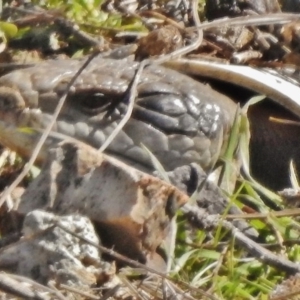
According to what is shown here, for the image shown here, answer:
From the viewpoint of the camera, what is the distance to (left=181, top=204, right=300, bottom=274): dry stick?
2852 mm

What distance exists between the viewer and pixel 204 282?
2869 mm

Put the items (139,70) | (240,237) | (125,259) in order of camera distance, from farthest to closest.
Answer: (139,70) < (240,237) < (125,259)

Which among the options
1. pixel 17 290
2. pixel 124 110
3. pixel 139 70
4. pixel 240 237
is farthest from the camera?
pixel 139 70

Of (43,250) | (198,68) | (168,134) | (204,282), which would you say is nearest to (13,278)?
(43,250)

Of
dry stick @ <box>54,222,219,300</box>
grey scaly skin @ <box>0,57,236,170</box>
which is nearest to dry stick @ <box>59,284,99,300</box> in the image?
dry stick @ <box>54,222,219,300</box>

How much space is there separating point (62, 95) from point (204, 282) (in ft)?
2.82

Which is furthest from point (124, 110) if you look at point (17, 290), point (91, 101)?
point (17, 290)

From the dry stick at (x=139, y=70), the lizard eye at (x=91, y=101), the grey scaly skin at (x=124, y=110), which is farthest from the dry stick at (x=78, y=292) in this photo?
the lizard eye at (x=91, y=101)

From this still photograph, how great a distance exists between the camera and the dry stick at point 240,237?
2852 millimetres

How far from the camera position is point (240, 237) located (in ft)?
9.74

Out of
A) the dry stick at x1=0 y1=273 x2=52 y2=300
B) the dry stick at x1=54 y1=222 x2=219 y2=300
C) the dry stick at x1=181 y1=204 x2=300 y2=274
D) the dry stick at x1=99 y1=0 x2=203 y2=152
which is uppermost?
the dry stick at x1=0 y1=273 x2=52 y2=300

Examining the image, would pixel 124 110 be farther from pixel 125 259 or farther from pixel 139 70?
pixel 125 259

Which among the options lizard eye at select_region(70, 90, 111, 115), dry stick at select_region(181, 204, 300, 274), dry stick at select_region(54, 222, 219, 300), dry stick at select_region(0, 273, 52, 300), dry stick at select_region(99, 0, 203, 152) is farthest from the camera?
lizard eye at select_region(70, 90, 111, 115)

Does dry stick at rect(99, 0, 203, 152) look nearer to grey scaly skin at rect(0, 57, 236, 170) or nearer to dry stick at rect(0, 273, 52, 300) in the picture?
grey scaly skin at rect(0, 57, 236, 170)
